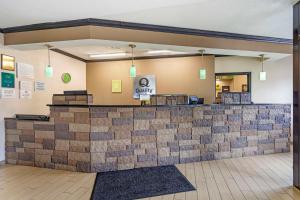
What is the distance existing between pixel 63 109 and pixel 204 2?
111 inches

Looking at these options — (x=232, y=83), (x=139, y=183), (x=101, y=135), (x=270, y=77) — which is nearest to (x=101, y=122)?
(x=101, y=135)

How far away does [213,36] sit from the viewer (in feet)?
13.2

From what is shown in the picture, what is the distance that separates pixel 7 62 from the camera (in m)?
3.91

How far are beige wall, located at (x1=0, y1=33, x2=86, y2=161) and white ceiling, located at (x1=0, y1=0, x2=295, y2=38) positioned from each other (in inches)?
37.7

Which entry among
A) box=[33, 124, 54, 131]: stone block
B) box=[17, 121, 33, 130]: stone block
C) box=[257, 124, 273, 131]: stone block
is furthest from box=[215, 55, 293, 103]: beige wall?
box=[17, 121, 33, 130]: stone block

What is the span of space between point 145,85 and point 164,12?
3.55 metres

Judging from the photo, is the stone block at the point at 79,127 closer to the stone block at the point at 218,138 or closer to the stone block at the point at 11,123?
the stone block at the point at 11,123

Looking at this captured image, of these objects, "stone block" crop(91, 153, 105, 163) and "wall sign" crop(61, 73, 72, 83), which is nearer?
"stone block" crop(91, 153, 105, 163)

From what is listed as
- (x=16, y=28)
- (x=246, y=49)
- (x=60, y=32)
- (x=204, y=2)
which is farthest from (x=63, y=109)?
(x=246, y=49)

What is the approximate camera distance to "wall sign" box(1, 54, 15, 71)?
383 cm

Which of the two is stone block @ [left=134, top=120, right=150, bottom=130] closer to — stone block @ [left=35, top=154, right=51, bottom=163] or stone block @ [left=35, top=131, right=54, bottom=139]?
stone block @ [left=35, top=131, right=54, bottom=139]

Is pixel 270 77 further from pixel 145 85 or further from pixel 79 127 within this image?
pixel 79 127

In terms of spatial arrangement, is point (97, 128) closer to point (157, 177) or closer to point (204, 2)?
point (157, 177)

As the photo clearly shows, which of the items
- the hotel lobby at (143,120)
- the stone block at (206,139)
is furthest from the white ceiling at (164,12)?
the stone block at (206,139)
